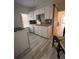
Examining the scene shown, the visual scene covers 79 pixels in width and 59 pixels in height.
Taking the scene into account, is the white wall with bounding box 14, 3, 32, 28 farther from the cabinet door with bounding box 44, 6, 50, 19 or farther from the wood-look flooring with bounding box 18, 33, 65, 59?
the cabinet door with bounding box 44, 6, 50, 19

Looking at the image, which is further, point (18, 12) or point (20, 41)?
point (20, 41)

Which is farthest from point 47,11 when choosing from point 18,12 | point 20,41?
point 20,41

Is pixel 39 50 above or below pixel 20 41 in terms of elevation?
below

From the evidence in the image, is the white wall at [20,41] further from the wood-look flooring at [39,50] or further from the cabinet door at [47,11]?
the cabinet door at [47,11]

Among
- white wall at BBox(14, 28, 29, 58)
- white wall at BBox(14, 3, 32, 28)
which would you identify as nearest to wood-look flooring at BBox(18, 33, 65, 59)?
white wall at BBox(14, 28, 29, 58)

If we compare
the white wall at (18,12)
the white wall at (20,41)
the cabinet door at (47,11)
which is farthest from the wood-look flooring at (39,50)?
the cabinet door at (47,11)

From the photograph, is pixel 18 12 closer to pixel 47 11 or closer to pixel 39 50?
pixel 39 50

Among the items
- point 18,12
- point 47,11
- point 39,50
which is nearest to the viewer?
point 18,12

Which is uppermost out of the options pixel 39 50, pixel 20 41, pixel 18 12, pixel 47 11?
pixel 47 11

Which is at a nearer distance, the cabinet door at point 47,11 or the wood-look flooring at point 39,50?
the wood-look flooring at point 39,50

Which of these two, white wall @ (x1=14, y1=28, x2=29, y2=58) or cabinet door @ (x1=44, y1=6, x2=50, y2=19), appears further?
cabinet door @ (x1=44, y1=6, x2=50, y2=19)
